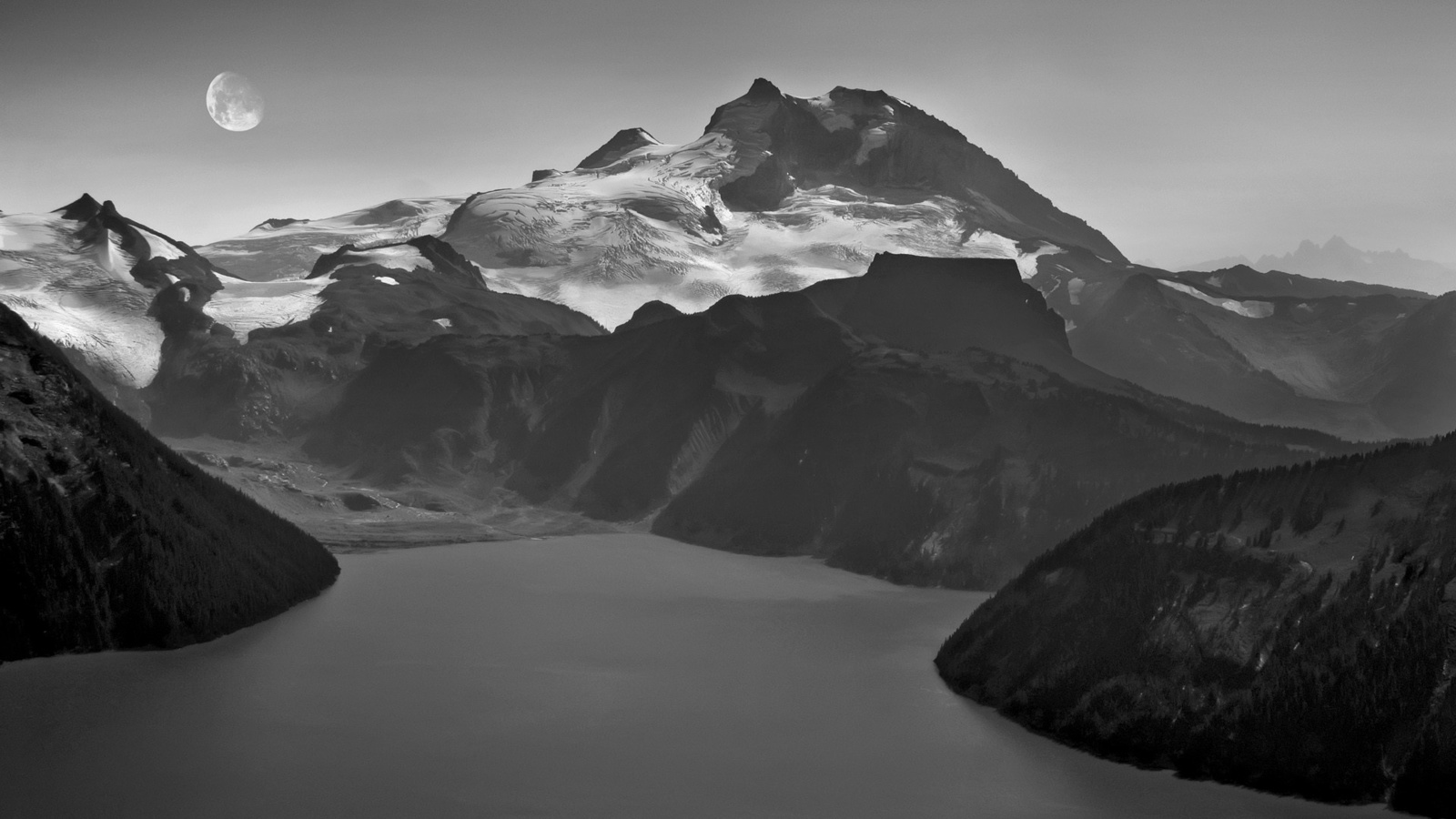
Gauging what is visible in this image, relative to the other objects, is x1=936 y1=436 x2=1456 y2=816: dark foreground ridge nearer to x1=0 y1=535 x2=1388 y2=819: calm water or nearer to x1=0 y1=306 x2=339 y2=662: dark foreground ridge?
x1=0 y1=535 x2=1388 y2=819: calm water

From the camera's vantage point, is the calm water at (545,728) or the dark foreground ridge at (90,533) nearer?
the calm water at (545,728)

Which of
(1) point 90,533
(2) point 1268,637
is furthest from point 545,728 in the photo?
(2) point 1268,637

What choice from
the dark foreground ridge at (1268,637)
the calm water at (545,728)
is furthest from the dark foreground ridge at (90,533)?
the dark foreground ridge at (1268,637)

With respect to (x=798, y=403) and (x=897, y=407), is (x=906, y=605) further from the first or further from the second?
(x=798, y=403)

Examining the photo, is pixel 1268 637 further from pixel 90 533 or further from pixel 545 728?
pixel 90 533

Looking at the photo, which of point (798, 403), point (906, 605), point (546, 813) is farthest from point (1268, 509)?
point (798, 403)

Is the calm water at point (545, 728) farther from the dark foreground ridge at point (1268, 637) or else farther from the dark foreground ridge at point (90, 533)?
the dark foreground ridge at point (90, 533)
